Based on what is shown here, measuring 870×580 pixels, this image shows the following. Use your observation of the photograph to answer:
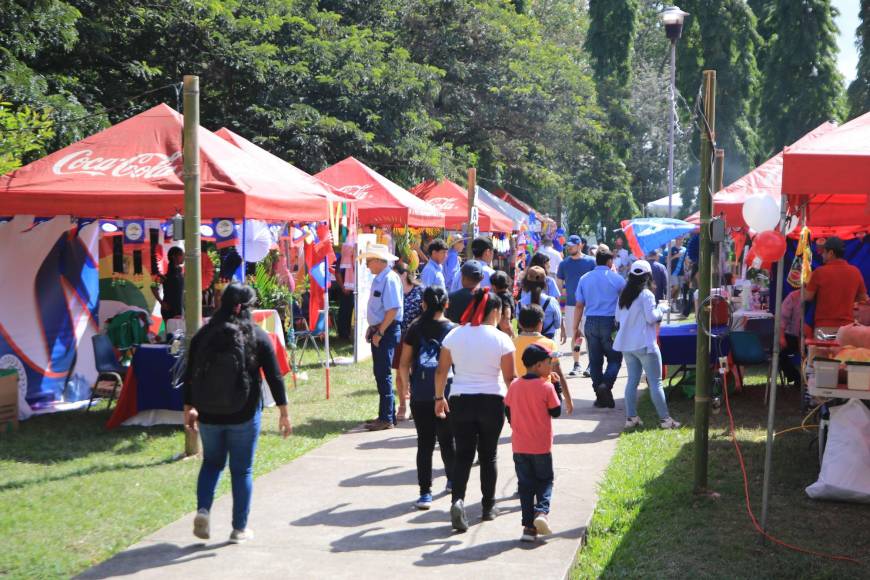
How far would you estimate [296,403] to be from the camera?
1161 centimetres

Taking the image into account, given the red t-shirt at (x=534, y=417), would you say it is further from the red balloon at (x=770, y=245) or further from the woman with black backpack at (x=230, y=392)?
the red balloon at (x=770, y=245)

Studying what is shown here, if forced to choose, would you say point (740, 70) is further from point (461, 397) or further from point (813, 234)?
point (461, 397)

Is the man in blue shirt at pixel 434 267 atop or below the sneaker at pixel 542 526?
atop

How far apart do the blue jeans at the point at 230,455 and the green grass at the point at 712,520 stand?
2.13m

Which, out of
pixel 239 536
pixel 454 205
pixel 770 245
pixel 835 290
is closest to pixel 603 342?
pixel 835 290

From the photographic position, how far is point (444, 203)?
866 inches

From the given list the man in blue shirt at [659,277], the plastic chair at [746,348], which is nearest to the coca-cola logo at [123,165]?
the plastic chair at [746,348]

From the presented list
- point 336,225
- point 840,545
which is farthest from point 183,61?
point 840,545

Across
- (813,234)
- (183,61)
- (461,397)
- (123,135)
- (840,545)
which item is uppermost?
(183,61)

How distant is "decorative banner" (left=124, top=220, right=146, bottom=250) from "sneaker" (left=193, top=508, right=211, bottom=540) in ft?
26.4

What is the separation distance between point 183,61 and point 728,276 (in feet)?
38.0

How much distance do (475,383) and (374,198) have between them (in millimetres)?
10239

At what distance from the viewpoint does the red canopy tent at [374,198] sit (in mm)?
16016

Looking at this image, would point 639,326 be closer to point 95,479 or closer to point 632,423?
point 632,423
